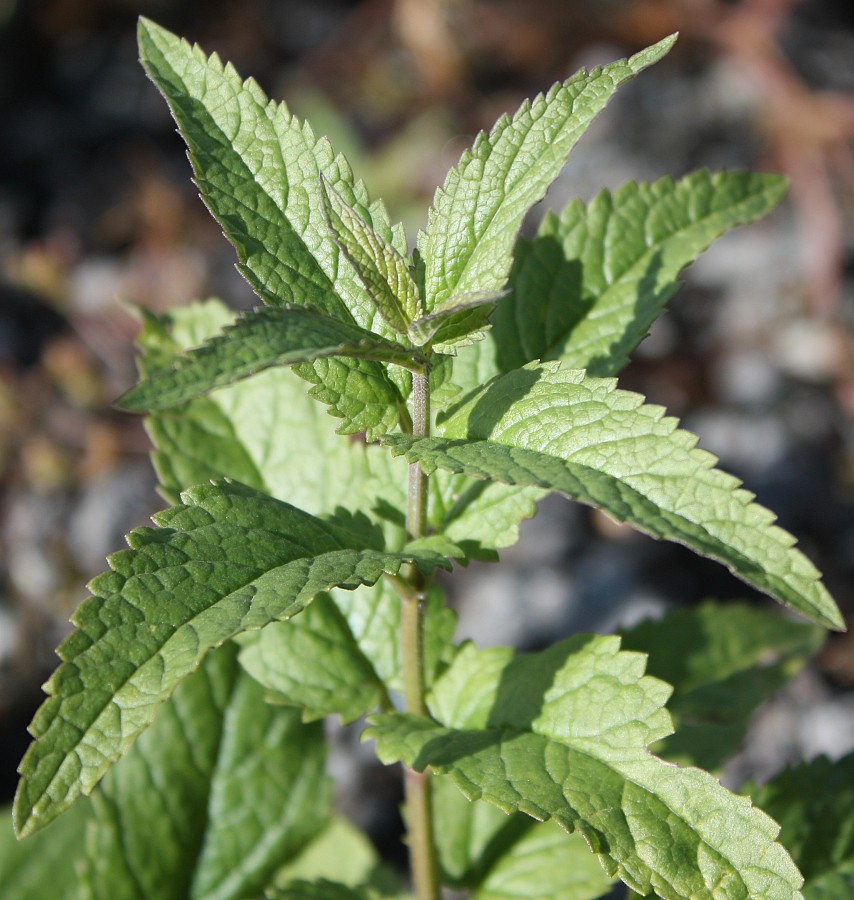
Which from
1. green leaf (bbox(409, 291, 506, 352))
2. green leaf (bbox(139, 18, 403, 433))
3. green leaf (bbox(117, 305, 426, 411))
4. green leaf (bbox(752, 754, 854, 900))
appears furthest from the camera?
green leaf (bbox(752, 754, 854, 900))

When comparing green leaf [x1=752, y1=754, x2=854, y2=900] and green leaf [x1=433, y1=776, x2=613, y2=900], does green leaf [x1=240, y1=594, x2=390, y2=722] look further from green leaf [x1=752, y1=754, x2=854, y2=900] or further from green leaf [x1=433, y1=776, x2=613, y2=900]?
green leaf [x1=752, y1=754, x2=854, y2=900]

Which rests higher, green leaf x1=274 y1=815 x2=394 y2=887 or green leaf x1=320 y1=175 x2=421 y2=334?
green leaf x1=320 y1=175 x2=421 y2=334

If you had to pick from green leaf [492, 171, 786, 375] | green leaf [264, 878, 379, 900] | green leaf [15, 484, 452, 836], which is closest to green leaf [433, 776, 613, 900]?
green leaf [264, 878, 379, 900]

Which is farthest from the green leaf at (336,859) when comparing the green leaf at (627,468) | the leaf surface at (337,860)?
the green leaf at (627,468)

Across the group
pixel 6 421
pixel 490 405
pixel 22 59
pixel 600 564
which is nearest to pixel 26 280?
pixel 6 421

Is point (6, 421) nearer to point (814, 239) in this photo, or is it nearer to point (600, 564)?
point (600, 564)

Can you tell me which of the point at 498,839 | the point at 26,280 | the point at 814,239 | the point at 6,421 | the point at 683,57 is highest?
the point at 26,280
